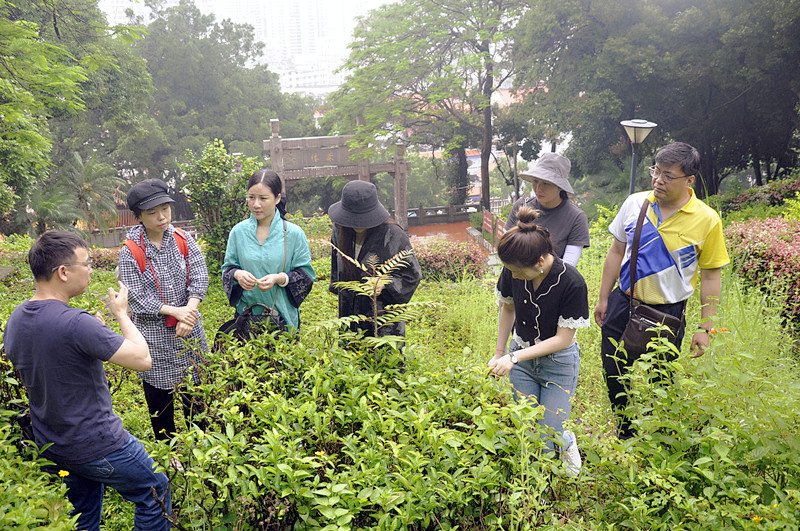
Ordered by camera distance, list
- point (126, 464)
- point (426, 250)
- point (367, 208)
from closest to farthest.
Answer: point (126, 464) → point (367, 208) → point (426, 250)

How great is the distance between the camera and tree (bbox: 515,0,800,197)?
41.6 feet

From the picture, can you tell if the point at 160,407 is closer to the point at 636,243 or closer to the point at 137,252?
the point at 137,252

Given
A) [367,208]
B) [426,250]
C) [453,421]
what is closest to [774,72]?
[426,250]

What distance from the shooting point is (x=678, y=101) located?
47.8 ft

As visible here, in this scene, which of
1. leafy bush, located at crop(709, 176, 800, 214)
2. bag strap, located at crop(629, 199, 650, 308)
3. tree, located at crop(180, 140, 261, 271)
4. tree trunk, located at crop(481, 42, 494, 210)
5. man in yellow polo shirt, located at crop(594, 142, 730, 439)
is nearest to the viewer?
man in yellow polo shirt, located at crop(594, 142, 730, 439)

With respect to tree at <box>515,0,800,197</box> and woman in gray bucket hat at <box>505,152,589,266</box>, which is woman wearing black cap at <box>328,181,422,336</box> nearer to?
woman in gray bucket hat at <box>505,152,589,266</box>

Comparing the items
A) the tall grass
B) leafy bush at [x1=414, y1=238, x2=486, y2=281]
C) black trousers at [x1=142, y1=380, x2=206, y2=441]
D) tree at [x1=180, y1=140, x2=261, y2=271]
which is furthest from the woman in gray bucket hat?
tree at [x1=180, y1=140, x2=261, y2=271]

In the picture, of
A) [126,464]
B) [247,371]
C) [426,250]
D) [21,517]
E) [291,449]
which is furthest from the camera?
[426,250]

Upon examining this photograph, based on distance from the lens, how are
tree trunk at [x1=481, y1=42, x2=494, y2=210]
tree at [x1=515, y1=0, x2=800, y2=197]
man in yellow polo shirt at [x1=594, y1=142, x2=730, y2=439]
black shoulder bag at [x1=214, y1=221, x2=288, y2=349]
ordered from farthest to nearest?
1. tree trunk at [x1=481, y1=42, x2=494, y2=210]
2. tree at [x1=515, y1=0, x2=800, y2=197]
3. black shoulder bag at [x1=214, y1=221, x2=288, y2=349]
4. man in yellow polo shirt at [x1=594, y1=142, x2=730, y2=439]

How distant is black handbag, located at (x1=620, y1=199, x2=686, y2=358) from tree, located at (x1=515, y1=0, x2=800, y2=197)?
11.0 metres

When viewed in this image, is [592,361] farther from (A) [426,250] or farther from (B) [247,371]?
(A) [426,250]

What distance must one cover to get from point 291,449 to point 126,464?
2.60ft

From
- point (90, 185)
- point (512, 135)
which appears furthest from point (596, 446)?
point (90, 185)

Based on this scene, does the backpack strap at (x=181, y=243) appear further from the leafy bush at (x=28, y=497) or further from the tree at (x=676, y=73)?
the tree at (x=676, y=73)
